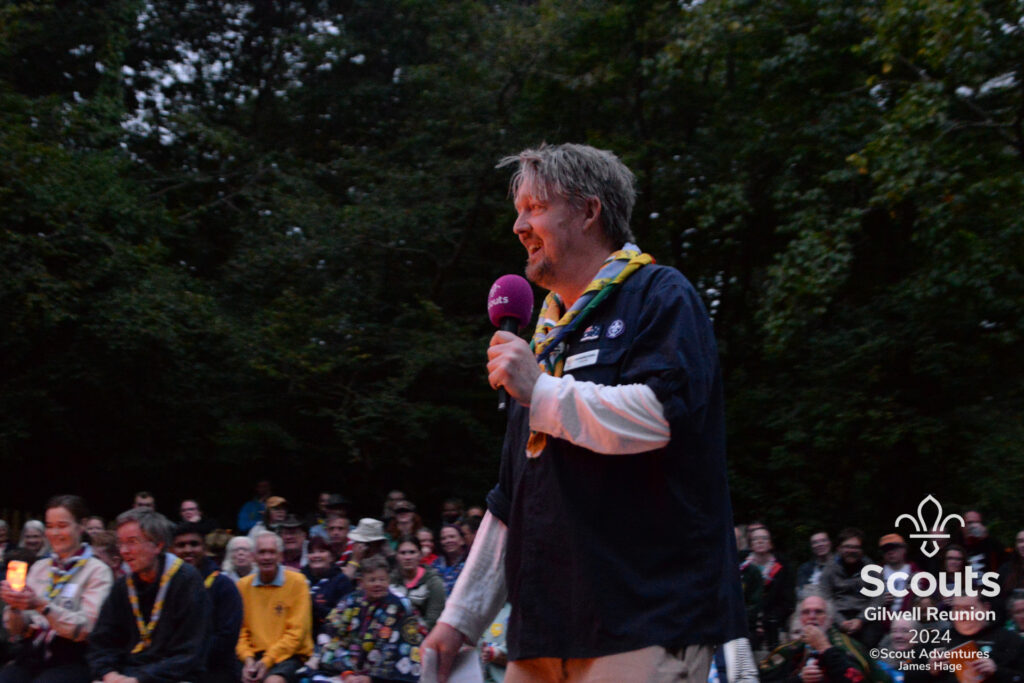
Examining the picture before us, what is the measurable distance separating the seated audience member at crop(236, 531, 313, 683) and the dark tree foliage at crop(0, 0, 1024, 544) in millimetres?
7312

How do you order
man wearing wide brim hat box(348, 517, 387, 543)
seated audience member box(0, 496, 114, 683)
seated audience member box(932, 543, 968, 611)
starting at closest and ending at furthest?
seated audience member box(0, 496, 114, 683), seated audience member box(932, 543, 968, 611), man wearing wide brim hat box(348, 517, 387, 543)

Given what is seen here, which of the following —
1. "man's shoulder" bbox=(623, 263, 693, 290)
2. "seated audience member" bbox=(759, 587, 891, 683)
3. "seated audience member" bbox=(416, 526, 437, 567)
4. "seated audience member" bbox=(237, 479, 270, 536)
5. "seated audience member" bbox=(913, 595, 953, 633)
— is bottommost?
"seated audience member" bbox=(759, 587, 891, 683)

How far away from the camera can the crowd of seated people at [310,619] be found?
6.11 m

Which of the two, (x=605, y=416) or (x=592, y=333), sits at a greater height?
(x=592, y=333)

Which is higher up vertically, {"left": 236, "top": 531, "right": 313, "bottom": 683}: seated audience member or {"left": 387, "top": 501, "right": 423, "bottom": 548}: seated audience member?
{"left": 387, "top": 501, "right": 423, "bottom": 548}: seated audience member

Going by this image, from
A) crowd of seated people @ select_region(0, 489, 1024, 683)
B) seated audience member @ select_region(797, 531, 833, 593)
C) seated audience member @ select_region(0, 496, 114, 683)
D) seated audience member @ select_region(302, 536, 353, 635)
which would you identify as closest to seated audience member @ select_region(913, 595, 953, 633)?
crowd of seated people @ select_region(0, 489, 1024, 683)

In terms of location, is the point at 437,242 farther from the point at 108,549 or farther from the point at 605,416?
the point at 605,416

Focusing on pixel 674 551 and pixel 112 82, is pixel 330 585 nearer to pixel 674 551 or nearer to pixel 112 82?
pixel 674 551

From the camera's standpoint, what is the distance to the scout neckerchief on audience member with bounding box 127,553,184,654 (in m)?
6.08

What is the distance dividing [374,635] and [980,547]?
5014 millimetres

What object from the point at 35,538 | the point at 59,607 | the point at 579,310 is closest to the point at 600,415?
the point at 579,310

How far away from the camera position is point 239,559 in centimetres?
867

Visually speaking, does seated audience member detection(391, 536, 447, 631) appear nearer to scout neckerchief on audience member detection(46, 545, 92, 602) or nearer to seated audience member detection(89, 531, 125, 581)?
scout neckerchief on audience member detection(46, 545, 92, 602)

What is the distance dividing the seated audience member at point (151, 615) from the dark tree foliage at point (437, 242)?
834 cm
